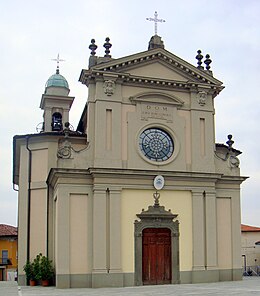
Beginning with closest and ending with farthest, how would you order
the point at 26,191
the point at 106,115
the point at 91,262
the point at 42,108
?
the point at 91,262 → the point at 106,115 → the point at 26,191 → the point at 42,108

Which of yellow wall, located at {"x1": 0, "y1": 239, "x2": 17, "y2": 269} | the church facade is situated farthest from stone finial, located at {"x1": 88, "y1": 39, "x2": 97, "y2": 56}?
yellow wall, located at {"x1": 0, "y1": 239, "x2": 17, "y2": 269}

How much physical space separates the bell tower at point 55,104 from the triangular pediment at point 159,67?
867 cm

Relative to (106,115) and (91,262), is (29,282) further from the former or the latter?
(106,115)

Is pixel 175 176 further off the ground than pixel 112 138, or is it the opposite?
pixel 112 138

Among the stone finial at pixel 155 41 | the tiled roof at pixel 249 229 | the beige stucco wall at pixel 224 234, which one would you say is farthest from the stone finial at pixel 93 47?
the tiled roof at pixel 249 229

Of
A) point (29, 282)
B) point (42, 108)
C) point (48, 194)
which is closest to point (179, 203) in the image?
point (48, 194)

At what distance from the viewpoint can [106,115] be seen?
24.3 metres

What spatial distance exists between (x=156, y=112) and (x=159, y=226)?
5588 millimetres

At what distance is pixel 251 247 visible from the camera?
5166 cm

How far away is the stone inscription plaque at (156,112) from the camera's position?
25.0 m

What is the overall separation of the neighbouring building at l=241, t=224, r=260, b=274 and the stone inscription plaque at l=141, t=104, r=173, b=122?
26.5 meters

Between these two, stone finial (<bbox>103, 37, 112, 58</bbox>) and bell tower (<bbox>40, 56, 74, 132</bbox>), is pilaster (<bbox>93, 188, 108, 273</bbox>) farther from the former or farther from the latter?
bell tower (<bbox>40, 56, 74, 132</bbox>)

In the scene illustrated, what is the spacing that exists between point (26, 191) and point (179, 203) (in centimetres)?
778

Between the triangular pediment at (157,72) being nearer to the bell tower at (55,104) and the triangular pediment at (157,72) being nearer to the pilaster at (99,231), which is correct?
the pilaster at (99,231)
